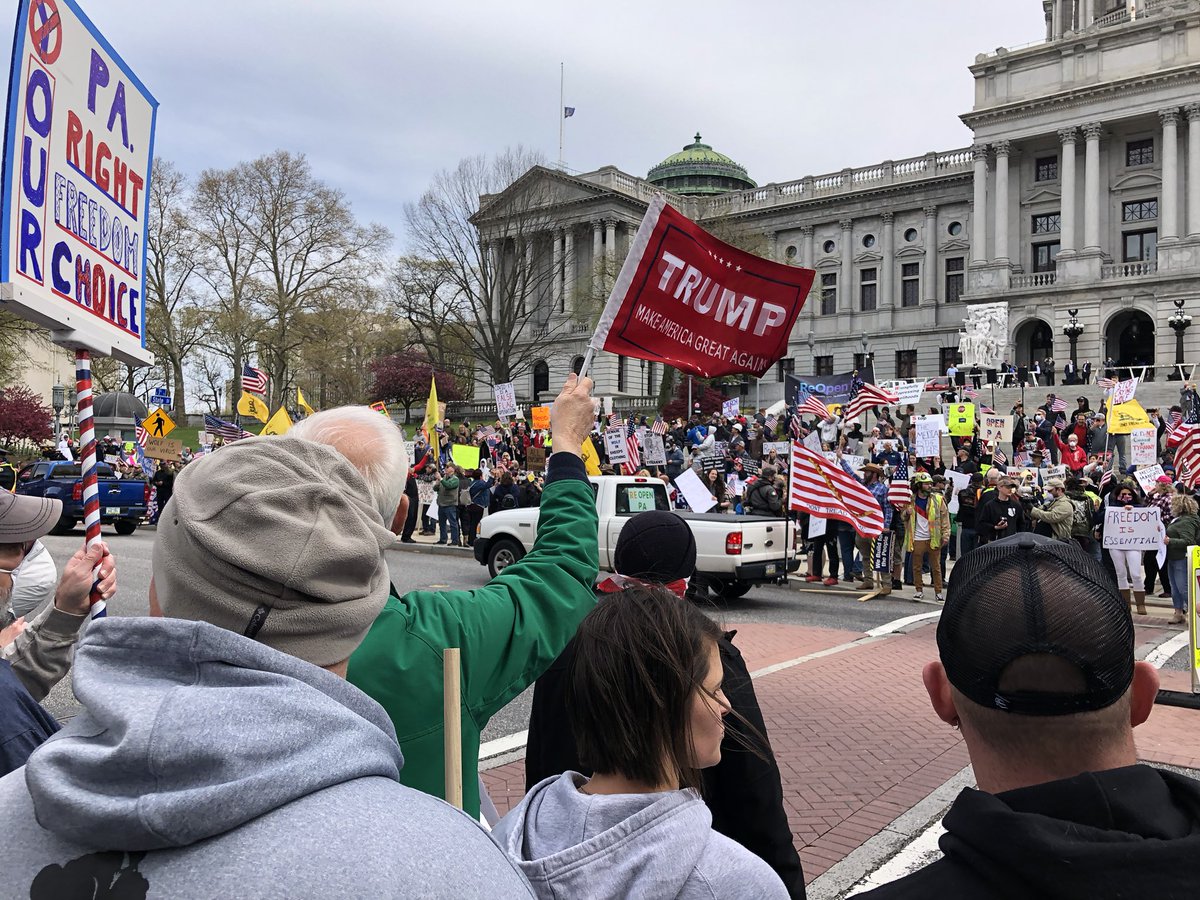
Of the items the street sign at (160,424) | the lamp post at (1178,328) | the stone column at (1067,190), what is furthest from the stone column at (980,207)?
the street sign at (160,424)

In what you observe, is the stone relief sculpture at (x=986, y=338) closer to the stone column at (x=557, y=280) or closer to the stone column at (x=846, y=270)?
the stone column at (x=846, y=270)

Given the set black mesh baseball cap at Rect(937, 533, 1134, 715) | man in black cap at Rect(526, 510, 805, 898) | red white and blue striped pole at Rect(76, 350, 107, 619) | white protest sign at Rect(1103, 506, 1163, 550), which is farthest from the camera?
white protest sign at Rect(1103, 506, 1163, 550)

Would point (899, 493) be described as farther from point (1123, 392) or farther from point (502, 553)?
point (1123, 392)

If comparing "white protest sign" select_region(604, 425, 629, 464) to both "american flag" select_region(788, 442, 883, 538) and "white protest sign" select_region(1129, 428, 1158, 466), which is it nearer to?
"american flag" select_region(788, 442, 883, 538)

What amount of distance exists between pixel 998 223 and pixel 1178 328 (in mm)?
14171

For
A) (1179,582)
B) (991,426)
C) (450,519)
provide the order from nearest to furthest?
(1179,582) → (450,519) → (991,426)

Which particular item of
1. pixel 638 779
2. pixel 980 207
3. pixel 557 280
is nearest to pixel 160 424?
pixel 638 779

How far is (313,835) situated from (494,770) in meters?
5.55

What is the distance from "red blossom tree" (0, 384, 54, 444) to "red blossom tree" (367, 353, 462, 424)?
19391 millimetres

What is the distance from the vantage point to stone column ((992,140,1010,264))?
2306 inches

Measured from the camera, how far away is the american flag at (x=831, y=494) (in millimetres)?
14789

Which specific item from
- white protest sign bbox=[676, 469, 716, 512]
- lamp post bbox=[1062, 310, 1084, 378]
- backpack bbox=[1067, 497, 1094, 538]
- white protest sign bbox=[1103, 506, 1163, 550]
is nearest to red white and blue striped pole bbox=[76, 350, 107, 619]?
white protest sign bbox=[676, 469, 716, 512]

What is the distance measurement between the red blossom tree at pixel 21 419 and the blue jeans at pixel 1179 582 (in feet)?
172

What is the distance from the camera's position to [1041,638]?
1477 mm
